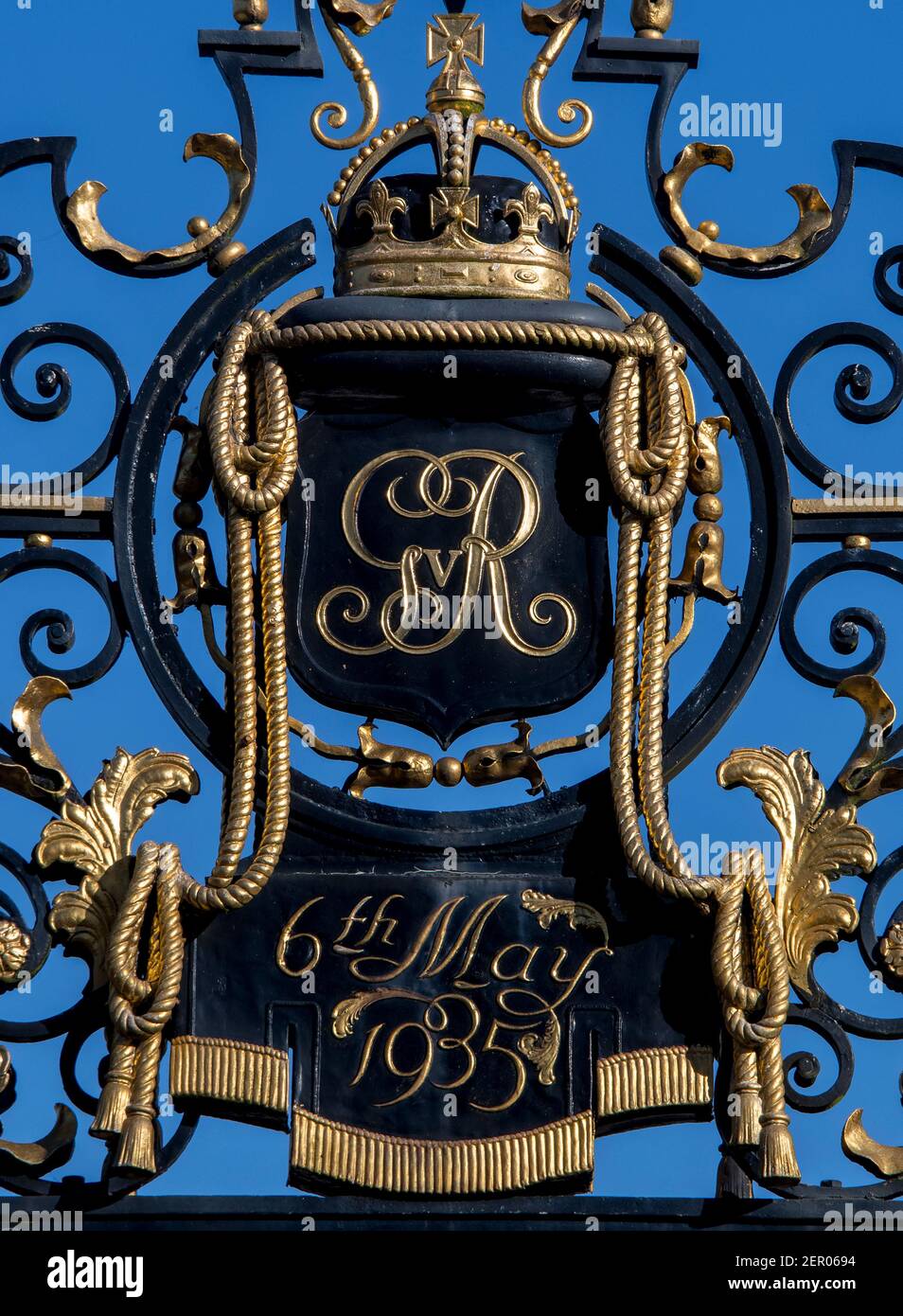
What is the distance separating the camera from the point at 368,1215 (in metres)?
8.11

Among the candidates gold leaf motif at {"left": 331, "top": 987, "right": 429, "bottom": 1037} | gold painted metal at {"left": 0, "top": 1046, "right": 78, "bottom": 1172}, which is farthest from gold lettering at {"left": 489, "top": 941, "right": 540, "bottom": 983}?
gold painted metal at {"left": 0, "top": 1046, "right": 78, "bottom": 1172}

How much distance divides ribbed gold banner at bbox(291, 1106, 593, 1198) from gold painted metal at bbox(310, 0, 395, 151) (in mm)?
2355

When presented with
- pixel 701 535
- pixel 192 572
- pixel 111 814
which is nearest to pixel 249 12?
pixel 192 572

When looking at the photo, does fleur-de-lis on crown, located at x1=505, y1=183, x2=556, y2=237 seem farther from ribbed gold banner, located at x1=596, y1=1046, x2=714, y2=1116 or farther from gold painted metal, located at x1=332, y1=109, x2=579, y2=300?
ribbed gold banner, located at x1=596, y1=1046, x2=714, y2=1116

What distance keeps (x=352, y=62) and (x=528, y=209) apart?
2.03ft

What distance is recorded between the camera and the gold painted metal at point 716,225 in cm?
882

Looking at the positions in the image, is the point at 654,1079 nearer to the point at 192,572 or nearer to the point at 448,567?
the point at 448,567

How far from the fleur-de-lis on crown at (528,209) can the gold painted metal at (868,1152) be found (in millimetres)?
2183

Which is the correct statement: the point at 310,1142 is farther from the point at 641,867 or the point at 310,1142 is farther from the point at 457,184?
the point at 457,184

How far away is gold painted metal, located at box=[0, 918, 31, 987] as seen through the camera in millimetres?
8445

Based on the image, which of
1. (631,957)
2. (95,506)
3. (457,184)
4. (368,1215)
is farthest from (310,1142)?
(457,184)

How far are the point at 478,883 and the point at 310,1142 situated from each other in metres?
0.70

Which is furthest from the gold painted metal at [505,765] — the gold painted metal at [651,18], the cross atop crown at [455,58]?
the gold painted metal at [651,18]

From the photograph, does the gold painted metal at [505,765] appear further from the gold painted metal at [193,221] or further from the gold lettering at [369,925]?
the gold painted metal at [193,221]
